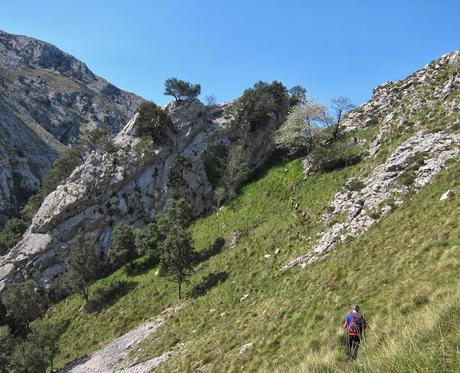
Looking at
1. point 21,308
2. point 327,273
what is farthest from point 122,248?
point 327,273

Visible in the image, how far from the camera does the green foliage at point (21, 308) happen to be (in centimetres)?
4638

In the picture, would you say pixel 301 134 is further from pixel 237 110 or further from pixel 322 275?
pixel 322 275

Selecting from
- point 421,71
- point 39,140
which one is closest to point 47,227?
point 421,71

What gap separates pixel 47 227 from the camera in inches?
2322

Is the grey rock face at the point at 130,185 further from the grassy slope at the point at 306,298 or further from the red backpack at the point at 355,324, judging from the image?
the red backpack at the point at 355,324

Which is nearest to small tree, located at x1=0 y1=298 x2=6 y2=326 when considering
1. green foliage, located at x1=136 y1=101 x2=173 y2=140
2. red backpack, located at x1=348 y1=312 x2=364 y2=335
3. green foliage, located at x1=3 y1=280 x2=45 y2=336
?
green foliage, located at x1=3 y1=280 x2=45 y2=336

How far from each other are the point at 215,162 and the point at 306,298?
1787 inches

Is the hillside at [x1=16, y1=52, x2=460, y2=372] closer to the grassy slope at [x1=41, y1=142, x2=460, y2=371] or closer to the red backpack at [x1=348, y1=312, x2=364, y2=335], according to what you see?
the grassy slope at [x1=41, y1=142, x2=460, y2=371]

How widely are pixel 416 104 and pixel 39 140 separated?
144 m

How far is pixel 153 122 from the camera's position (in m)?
66.9

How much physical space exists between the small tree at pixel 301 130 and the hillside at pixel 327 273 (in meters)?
4.27

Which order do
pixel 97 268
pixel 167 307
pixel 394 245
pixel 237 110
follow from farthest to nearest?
pixel 237 110
pixel 97 268
pixel 167 307
pixel 394 245

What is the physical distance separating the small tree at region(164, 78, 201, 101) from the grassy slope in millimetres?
34245

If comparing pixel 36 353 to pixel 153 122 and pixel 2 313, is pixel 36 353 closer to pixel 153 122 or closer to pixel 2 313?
pixel 2 313
